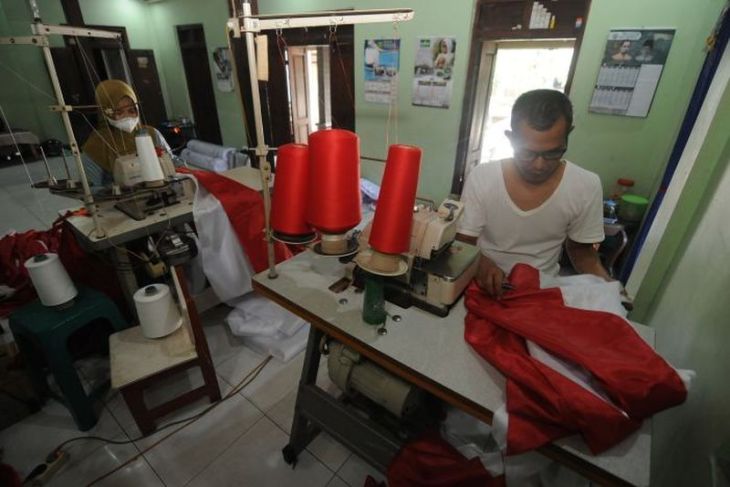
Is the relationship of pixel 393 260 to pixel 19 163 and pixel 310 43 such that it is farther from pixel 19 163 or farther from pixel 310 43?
pixel 19 163

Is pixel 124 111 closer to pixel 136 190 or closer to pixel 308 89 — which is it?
pixel 136 190

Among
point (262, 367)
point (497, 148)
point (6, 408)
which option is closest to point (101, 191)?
point (6, 408)

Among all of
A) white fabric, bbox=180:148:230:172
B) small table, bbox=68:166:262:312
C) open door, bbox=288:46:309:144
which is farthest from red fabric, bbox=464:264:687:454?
white fabric, bbox=180:148:230:172

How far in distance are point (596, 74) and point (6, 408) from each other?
4243mm

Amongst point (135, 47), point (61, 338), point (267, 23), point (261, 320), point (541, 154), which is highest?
point (135, 47)

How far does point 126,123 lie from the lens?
7.97ft

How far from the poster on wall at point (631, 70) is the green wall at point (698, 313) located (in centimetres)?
117

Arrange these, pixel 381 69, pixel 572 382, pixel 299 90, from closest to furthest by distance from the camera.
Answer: pixel 572 382, pixel 381 69, pixel 299 90

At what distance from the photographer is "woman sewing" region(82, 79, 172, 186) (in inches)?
92.5

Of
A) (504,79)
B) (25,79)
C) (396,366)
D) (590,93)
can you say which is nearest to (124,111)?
(396,366)

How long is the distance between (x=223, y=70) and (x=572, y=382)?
20.6 ft

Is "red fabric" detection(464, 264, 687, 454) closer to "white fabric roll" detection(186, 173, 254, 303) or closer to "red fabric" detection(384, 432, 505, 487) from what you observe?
"red fabric" detection(384, 432, 505, 487)

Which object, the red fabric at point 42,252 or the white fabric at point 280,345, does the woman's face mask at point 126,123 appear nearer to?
the red fabric at point 42,252

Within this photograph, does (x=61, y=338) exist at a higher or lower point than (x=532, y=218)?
lower
